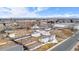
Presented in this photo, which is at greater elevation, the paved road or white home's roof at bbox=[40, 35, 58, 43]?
white home's roof at bbox=[40, 35, 58, 43]

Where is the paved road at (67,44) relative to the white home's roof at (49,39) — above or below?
below
